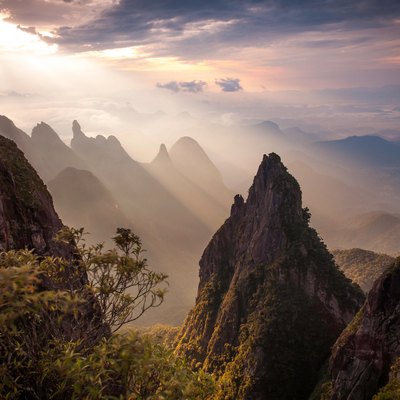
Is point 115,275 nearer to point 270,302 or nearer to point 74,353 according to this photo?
point 74,353

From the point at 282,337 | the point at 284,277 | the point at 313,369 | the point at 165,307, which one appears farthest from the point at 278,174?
the point at 165,307

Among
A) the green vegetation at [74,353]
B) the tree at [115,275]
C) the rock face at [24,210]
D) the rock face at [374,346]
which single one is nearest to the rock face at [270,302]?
the rock face at [374,346]

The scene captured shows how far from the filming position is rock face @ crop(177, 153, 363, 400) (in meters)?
64.5

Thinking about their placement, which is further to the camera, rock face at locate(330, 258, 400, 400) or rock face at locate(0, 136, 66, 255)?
rock face at locate(0, 136, 66, 255)

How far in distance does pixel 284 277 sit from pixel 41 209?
1946 inches

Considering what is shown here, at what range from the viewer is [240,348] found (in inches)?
2881

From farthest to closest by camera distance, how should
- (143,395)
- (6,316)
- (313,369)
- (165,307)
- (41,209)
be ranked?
(165,307)
(313,369)
(41,209)
(143,395)
(6,316)

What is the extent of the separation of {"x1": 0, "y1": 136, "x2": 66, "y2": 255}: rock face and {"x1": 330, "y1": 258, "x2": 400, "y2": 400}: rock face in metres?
38.6

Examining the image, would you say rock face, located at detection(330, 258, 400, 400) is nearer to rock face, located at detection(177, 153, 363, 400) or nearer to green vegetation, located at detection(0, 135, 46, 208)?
rock face, located at detection(177, 153, 363, 400)

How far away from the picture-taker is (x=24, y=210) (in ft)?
151

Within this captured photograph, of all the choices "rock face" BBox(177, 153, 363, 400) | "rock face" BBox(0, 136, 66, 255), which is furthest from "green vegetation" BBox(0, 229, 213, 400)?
"rock face" BBox(177, 153, 363, 400)

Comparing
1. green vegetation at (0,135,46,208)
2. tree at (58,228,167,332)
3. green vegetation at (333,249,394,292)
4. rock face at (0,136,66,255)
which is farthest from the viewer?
green vegetation at (333,249,394,292)

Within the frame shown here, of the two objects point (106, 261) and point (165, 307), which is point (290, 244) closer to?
point (106, 261)

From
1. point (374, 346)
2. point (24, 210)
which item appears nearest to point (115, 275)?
point (24, 210)
